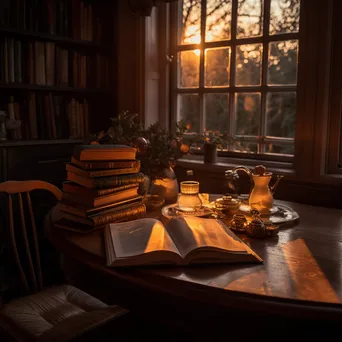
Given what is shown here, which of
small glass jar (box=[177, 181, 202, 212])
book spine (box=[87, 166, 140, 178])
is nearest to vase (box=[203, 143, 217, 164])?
small glass jar (box=[177, 181, 202, 212])

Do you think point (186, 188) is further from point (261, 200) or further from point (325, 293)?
point (325, 293)

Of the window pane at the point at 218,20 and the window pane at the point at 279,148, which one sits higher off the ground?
the window pane at the point at 218,20

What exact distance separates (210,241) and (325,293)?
317mm

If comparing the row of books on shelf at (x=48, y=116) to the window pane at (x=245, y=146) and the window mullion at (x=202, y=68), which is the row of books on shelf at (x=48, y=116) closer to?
the window mullion at (x=202, y=68)

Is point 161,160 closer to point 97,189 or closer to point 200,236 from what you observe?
point 97,189

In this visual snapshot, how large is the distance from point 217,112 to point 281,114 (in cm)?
46

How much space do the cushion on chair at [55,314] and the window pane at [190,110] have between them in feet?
5.28

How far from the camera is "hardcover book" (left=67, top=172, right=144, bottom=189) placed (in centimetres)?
134

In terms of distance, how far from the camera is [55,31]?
9.21 feet

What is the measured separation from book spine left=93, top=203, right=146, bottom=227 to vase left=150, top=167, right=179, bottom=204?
0.25 metres

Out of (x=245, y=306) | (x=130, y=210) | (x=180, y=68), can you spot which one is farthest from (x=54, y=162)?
(x=245, y=306)

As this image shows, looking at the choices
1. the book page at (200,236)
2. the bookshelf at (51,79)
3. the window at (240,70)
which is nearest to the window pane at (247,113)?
the window at (240,70)

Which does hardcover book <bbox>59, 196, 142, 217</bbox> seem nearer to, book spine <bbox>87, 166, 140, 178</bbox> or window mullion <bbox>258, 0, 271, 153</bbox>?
book spine <bbox>87, 166, 140, 178</bbox>

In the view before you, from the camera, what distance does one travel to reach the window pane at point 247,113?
2.63m
